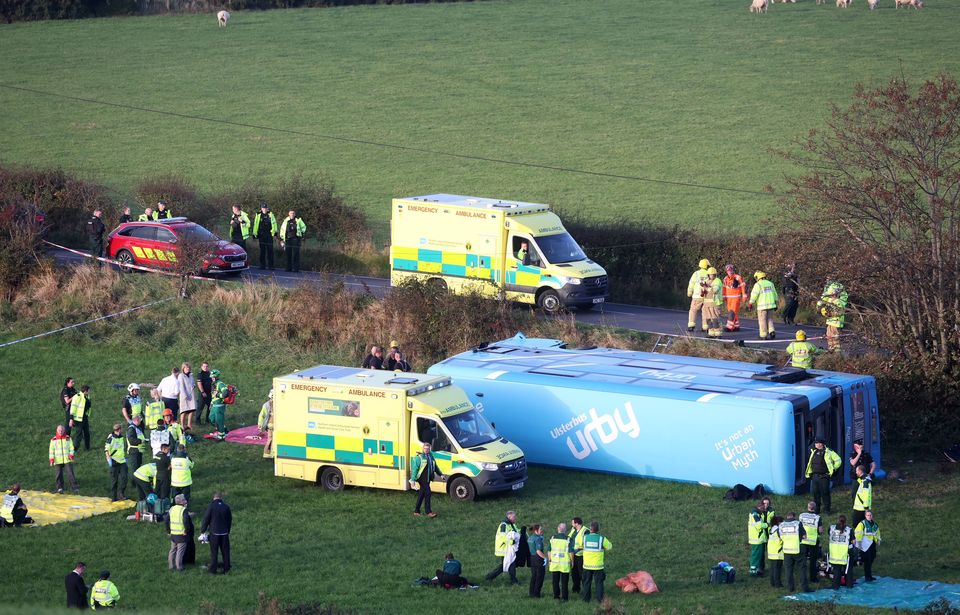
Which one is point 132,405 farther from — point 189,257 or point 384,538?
point 189,257

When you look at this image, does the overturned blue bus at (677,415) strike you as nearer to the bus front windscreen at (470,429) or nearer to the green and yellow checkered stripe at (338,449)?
the bus front windscreen at (470,429)

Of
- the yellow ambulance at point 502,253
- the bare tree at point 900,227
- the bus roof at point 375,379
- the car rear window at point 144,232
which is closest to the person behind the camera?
the bus roof at point 375,379

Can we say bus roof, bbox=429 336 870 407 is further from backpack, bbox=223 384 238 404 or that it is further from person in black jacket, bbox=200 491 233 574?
person in black jacket, bbox=200 491 233 574

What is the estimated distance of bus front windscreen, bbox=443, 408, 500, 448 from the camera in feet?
83.3

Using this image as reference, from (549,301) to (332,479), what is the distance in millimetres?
11793

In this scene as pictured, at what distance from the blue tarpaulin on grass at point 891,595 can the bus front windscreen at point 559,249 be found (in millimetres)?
16561

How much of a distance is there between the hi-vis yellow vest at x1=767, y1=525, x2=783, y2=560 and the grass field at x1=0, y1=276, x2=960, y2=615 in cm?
52

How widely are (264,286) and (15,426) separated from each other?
951 cm

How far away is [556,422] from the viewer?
27.1 metres

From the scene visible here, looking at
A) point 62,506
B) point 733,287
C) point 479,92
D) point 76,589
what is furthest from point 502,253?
point 479,92

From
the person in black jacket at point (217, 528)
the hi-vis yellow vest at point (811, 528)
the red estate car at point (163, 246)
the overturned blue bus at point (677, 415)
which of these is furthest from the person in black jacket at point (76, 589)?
the red estate car at point (163, 246)

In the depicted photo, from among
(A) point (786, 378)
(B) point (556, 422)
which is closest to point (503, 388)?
(B) point (556, 422)

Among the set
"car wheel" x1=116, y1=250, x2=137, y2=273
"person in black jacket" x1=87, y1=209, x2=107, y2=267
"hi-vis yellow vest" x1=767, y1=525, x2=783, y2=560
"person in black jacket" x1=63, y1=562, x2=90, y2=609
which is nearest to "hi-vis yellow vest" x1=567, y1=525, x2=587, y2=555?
"hi-vis yellow vest" x1=767, y1=525, x2=783, y2=560

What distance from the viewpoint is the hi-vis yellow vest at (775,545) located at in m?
20.6
